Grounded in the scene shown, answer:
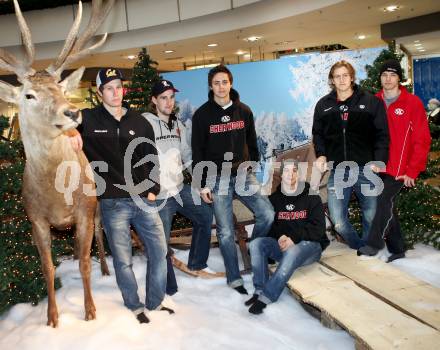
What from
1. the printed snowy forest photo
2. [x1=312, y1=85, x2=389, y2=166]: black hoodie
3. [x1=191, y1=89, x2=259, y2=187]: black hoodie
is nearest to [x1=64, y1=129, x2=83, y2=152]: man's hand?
[x1=191, y1=89, x2=259, y2=187]: black hoodie

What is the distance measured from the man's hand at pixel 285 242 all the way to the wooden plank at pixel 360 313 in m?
0.30

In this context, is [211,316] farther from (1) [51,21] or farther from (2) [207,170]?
(1) [51,21]

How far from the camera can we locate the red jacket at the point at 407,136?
4.54 m

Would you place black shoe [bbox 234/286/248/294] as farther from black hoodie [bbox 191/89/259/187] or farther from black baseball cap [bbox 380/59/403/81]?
black baseball cap [bbox 380/59/403/81]

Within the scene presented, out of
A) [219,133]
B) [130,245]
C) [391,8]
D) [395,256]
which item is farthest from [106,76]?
[391,8]

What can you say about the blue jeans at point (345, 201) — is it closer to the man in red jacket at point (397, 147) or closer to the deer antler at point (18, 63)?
the man in red jacket at point (397, 147)

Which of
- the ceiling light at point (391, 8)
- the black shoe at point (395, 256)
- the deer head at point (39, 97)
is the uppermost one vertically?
the ceiling light at point (391, 8)

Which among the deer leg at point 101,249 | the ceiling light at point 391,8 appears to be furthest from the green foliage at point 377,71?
the ceiling light at point 391,8

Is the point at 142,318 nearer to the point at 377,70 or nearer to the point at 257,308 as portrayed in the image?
the point at 257,308

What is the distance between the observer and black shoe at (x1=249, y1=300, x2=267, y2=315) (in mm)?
4004

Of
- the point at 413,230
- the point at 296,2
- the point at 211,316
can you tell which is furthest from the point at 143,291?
Result: the point at 296,2

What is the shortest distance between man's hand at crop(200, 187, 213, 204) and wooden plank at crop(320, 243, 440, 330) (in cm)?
132

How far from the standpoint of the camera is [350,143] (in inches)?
182

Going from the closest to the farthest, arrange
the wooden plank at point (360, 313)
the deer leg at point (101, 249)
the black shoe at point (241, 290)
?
the wooden plank at point (360, 313) → the black shoe at point (241, 290) → the deer leg at point (101, 249)
